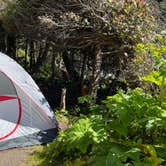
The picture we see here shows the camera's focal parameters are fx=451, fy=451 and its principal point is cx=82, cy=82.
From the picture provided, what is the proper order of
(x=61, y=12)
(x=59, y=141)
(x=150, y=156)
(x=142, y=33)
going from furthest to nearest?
(x=61, y=12) < (x=142, y=33) < (x=59, y=141) < (x=150, y=156)

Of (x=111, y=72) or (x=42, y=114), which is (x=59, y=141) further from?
(x=111, y=72)

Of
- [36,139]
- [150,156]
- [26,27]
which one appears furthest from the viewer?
[26,27]

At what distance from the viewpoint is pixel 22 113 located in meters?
7.93

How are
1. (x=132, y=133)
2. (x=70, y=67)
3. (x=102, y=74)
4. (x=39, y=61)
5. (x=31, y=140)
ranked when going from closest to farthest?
(x=132, y=133) < (x=31, y=140) < (x=102, y=74) < (x=70, y=67) < (x=39, y=61)

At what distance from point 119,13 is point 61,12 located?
48.5 inches

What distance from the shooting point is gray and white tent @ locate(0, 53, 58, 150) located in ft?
25.6

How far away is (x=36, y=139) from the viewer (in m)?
7.82

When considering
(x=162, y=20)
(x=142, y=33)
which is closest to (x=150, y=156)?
(x=142, y=33)

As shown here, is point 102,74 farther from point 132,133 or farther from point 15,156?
point 132,133

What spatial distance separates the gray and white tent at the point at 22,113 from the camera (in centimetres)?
781

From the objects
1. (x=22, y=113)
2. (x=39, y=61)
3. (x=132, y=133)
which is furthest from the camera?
(x=39, y=61)

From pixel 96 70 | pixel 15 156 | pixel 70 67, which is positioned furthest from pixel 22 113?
pixel 70 67

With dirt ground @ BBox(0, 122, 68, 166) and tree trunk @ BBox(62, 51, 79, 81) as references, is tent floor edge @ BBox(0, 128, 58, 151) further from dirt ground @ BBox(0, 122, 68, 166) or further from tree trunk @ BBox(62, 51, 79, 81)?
tree trunk @ BBox(62, 51, 79, 81)

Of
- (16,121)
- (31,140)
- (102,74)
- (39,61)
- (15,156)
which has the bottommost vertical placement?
(15,156)
